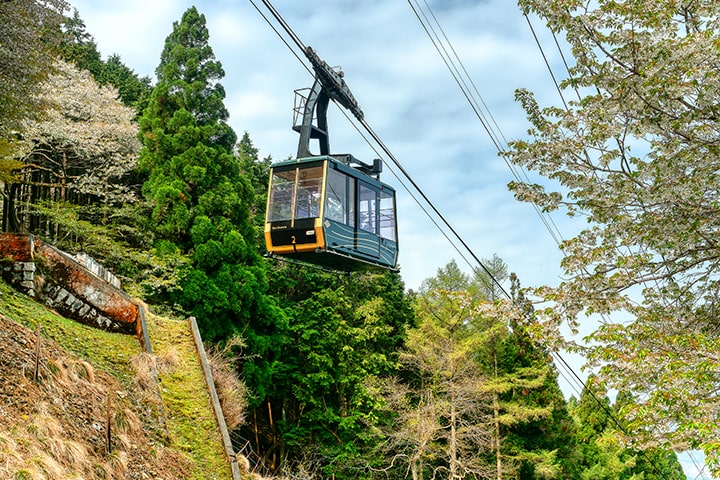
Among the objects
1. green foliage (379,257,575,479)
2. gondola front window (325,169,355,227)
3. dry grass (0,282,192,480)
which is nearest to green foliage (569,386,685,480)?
green foliage (379,257,575,479)

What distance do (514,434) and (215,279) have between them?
13852 millimetres

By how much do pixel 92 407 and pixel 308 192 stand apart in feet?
16.6

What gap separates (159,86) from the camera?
21.3m

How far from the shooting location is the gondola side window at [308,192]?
35.6ft

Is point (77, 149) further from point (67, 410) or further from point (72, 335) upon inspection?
point (67, 410)

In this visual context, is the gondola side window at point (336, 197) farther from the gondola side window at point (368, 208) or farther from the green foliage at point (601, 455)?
the green foliage at point (601, 455)

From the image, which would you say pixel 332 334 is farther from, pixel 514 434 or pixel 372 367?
pixel 514 434

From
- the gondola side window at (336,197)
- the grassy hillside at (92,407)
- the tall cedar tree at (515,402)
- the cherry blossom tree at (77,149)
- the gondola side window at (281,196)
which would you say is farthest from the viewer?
the tall cedar tree at (515,402)

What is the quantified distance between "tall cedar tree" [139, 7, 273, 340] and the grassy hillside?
8.26 m

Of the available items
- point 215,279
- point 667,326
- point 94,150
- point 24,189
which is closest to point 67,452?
point 667,326

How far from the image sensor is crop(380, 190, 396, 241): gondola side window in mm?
12209

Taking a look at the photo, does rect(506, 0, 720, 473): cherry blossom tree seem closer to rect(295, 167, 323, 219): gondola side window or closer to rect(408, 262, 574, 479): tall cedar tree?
rect(295, 167, 323, 219): gondola side window

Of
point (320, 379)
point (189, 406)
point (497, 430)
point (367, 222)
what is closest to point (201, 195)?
point (320, 379)

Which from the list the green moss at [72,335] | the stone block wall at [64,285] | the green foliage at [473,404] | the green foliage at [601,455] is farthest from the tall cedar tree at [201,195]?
the green foliage at [601,455]
